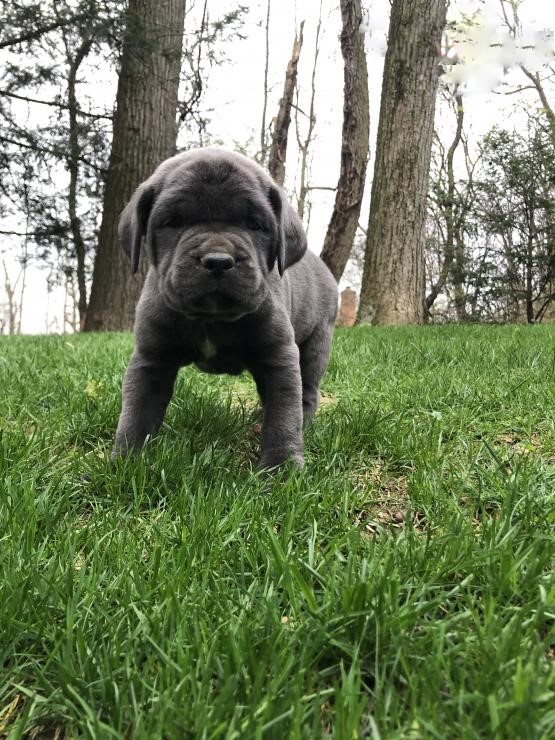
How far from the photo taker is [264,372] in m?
3.14

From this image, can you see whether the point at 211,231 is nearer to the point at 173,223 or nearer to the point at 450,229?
the point at 173,223

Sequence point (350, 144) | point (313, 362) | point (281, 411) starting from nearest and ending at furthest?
point (281, 411) < point (313, 362) < point (350, 144)

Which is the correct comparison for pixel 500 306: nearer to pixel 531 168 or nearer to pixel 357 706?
pixel 531 168

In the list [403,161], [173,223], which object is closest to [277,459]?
[173,223]

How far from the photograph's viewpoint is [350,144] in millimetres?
11984

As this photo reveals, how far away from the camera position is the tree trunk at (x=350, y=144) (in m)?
12.0

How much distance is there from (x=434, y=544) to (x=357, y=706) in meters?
0.77

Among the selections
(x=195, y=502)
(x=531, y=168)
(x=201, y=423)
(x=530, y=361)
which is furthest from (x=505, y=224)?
(x=195, y=502)

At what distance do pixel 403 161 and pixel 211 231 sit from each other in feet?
25.8

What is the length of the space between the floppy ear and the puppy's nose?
0.60 meters

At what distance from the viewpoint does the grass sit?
4.09 ft

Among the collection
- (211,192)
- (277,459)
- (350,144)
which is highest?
(350,144)

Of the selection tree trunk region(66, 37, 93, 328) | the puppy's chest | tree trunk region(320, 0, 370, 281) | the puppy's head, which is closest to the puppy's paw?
the puppy's chest

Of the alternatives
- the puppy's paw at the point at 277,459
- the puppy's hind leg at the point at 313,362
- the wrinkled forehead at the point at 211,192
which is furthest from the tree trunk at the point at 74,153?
the puppy's paw at the point at 277,459
